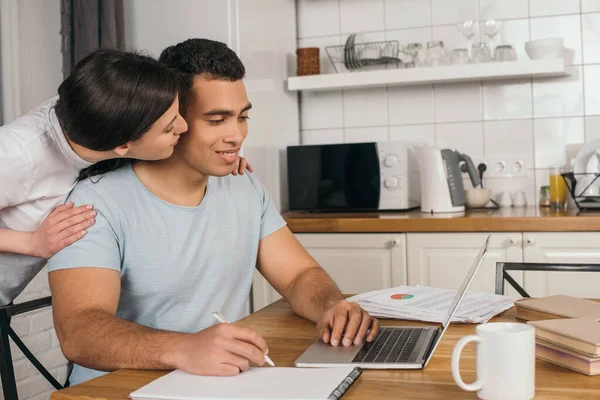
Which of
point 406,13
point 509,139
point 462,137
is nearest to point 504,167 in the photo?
point 509,139

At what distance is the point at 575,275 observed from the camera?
2.65 m

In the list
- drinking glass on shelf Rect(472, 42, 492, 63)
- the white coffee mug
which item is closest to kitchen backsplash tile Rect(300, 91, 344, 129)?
drinking glass on shelf Rect(472, 42, 492, 63)

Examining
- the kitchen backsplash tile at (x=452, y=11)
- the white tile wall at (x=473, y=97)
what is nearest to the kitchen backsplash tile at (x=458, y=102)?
the white tile wall at (x=473, y=97)

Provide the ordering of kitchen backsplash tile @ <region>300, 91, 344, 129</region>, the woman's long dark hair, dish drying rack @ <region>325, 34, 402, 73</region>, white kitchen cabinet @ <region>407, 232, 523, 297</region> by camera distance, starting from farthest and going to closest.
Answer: kitchen backsplash tile @ <region>300, 91, 344, 129</region> → dish drying rack @ <region>325, 34, 402, 73</region> → white kitchen cabinet @ <region>407, 232, 523, 297</region> → the woman's long dark hair

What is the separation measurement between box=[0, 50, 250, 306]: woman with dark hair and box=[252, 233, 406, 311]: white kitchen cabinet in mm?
1398

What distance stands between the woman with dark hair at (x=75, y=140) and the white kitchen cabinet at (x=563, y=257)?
1.60 meters

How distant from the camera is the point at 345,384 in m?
0.99

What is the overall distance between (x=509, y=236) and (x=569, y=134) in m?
0.80

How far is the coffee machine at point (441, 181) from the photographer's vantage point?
9.78ft

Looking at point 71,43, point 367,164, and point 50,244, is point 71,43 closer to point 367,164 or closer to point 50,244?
point 367,164

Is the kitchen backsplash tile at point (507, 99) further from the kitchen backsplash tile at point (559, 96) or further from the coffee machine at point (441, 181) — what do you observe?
the coffee machine at point (441, 181)

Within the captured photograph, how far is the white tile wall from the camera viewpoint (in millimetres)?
3205

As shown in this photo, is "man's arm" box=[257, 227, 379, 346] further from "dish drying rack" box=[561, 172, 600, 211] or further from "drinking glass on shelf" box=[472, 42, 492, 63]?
"drinking glass on shelf" box=[472, 42, 492, 63]

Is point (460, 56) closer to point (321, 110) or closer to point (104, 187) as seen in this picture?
point (321, 110)
